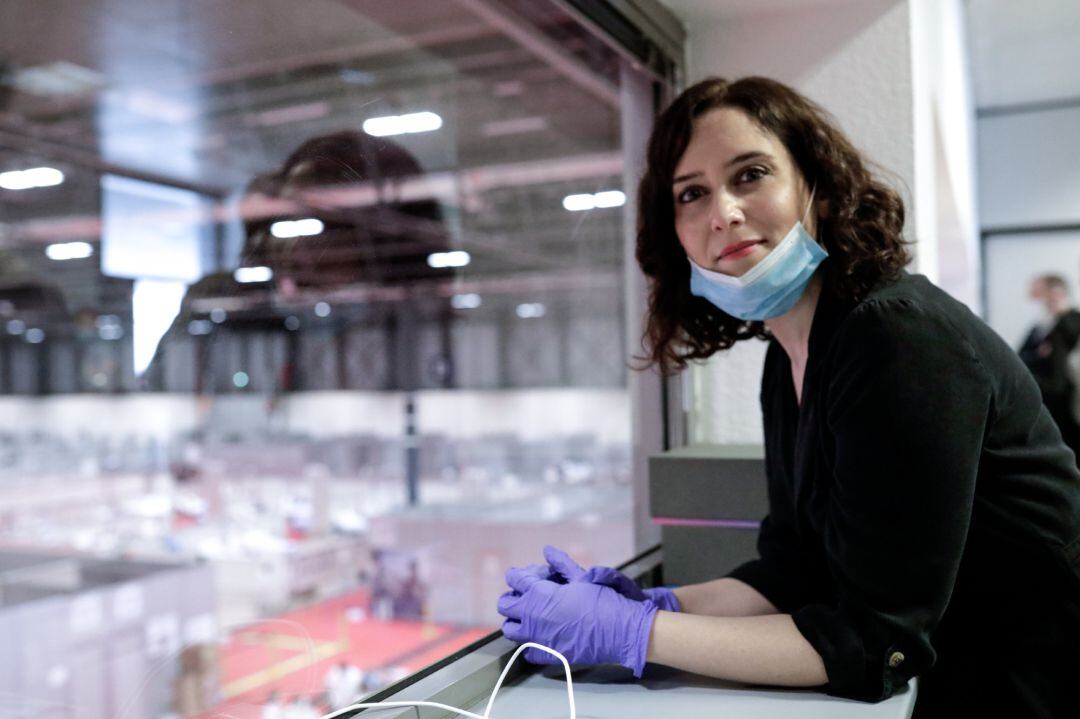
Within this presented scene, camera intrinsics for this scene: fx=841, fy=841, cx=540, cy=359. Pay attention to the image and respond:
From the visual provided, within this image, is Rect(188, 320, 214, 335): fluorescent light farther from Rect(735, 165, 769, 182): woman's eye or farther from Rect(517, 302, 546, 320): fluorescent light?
Rect(517, 302, 546, 320): fluorescent light

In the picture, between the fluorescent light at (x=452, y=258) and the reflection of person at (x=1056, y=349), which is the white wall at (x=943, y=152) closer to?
the reflection of person at (x=1056, y=349)

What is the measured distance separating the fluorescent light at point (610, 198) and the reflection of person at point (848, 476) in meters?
0.74

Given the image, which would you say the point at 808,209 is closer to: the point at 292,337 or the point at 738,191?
the point at 738,191

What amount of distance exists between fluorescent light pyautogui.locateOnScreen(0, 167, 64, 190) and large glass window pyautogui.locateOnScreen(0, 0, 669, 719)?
0.06 meters

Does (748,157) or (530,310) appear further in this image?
(530,310)

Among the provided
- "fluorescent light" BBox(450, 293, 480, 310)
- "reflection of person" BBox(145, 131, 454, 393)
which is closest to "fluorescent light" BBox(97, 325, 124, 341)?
"reflection of person" BBox(145, 131, 454, 393)

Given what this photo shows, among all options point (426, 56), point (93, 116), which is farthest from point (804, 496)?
point (93, 116)

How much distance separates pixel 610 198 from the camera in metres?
2.03

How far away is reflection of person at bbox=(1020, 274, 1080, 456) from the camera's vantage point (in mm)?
3951

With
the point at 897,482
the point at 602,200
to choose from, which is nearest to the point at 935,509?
the point at 897,482

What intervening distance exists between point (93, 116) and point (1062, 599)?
6.75 m

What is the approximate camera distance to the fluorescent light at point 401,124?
1539 mm

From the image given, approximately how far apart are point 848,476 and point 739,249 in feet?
0.93

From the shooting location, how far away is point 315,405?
15.4 metres
